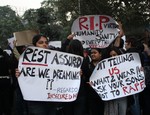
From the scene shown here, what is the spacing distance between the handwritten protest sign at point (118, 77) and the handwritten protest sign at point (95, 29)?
131 centimetres

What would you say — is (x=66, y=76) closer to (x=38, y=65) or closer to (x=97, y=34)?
(x=38, y=65)

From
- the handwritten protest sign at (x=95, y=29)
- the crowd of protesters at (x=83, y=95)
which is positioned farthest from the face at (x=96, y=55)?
the handwritten protest sign at (x=95, y=29)

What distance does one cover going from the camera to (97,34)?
7.46m

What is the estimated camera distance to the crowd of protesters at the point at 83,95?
17.5 feet

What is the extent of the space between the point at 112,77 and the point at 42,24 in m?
28.5

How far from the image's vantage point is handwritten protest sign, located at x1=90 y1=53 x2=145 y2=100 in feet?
19.5

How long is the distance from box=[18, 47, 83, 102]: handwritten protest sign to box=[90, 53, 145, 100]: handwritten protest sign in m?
0.41

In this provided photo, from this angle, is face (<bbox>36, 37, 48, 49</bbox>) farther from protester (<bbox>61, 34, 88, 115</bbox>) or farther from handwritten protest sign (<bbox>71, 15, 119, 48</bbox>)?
handwritten protest sign (<bbox>71, 15, 119, 48</bbox>)

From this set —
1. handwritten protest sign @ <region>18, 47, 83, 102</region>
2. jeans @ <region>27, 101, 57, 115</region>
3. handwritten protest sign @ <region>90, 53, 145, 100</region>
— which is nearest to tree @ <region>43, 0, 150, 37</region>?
handwritten protest sign @ <region>90, 53, 145, 100</region>

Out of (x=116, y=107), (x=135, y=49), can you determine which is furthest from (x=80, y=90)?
(x=135, y=49)

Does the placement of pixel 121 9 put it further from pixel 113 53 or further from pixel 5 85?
pixel 113 53

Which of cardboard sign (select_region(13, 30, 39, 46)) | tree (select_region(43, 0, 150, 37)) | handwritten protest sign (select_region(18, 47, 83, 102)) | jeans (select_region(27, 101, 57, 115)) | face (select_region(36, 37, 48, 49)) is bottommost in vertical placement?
tree (select_region(43, 0, 150, 37))

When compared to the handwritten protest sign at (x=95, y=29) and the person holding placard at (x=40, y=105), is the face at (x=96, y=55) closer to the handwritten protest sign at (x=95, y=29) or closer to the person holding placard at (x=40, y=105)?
the person holding placard at (x=40, y=105)

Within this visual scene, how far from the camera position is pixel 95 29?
7465 mm
